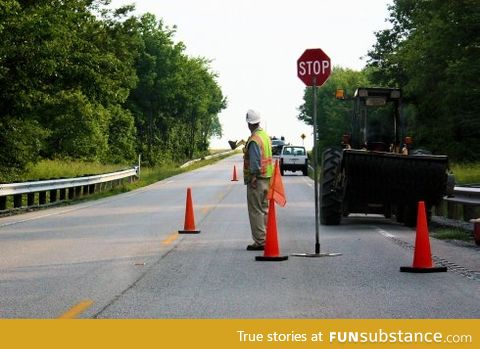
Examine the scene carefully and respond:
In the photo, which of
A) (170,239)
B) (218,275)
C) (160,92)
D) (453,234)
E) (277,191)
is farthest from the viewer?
(160,92)

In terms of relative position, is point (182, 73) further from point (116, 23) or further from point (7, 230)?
point (7, 230)

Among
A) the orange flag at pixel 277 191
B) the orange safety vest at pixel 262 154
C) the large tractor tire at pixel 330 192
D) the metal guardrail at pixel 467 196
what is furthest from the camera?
the large tractor tire at pixel 330 192

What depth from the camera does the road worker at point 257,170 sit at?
1257cm

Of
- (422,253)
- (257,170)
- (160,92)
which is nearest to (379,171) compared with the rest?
(257,170)

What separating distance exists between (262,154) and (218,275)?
2939mm

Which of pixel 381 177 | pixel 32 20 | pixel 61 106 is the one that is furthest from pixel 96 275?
pixel 61 106

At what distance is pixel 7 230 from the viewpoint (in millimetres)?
17031

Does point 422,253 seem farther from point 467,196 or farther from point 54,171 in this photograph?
point 54,171

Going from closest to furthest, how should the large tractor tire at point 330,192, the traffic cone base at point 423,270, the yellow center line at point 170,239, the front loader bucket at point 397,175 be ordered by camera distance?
the traffic cone base at point 423,270, the yellow center line at point 170,239, the front loader bucket at point 397,175, the large tractor tire at point 330,192

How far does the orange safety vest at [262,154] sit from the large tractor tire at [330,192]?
12.9ft

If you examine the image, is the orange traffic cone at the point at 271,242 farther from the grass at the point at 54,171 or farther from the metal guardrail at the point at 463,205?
the grass at the point at 54,171

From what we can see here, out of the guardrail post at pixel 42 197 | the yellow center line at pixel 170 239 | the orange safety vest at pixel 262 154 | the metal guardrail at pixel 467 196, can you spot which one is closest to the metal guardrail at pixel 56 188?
the guardrail post at pixel 42 197

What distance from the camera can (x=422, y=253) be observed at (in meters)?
10.5
